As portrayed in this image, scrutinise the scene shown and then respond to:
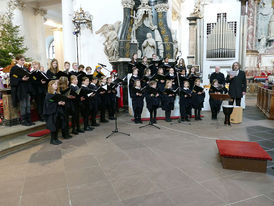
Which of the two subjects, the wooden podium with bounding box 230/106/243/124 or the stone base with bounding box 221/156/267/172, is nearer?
the stone base with bounding box 221/156/267/172

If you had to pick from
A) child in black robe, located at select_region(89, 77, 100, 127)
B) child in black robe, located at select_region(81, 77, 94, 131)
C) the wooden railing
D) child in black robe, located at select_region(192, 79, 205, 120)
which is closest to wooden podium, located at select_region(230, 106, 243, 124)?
child in black robe, located at select_region(192, 79, 205, 120)

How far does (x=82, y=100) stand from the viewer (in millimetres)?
5859

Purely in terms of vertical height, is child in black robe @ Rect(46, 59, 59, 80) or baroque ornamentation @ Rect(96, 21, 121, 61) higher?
baroque ornamentation @ Rect(96, 21, 121, 61)

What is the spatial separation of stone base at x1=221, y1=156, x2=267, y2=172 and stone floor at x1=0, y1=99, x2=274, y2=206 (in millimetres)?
117

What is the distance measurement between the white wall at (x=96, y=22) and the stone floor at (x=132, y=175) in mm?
5432

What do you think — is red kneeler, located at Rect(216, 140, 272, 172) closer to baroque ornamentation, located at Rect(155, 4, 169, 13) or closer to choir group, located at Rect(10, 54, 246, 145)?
choir group, located at Rect(10, 54, 246, 145)

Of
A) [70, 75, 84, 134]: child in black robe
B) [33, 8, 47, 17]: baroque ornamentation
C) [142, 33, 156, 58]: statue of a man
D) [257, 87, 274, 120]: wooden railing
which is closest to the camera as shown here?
[70, 75, 84, 134]: child in black robe

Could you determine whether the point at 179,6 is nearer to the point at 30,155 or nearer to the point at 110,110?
the point at 110,110

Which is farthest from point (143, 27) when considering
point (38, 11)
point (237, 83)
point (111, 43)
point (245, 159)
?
point (38, 11)

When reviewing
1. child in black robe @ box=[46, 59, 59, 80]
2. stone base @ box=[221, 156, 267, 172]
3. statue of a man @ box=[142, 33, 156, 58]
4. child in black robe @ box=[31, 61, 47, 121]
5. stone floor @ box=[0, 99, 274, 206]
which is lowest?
stone floor @ box=[0, 99, 274, 206]

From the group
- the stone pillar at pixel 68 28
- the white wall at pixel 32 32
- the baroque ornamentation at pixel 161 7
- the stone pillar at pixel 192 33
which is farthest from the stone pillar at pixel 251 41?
the white wall at pixel 32 32

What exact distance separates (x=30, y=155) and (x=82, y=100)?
201 centimetres

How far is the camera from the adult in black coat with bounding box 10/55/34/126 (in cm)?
537

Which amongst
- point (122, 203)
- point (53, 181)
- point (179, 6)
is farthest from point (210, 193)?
point (179, 6)
